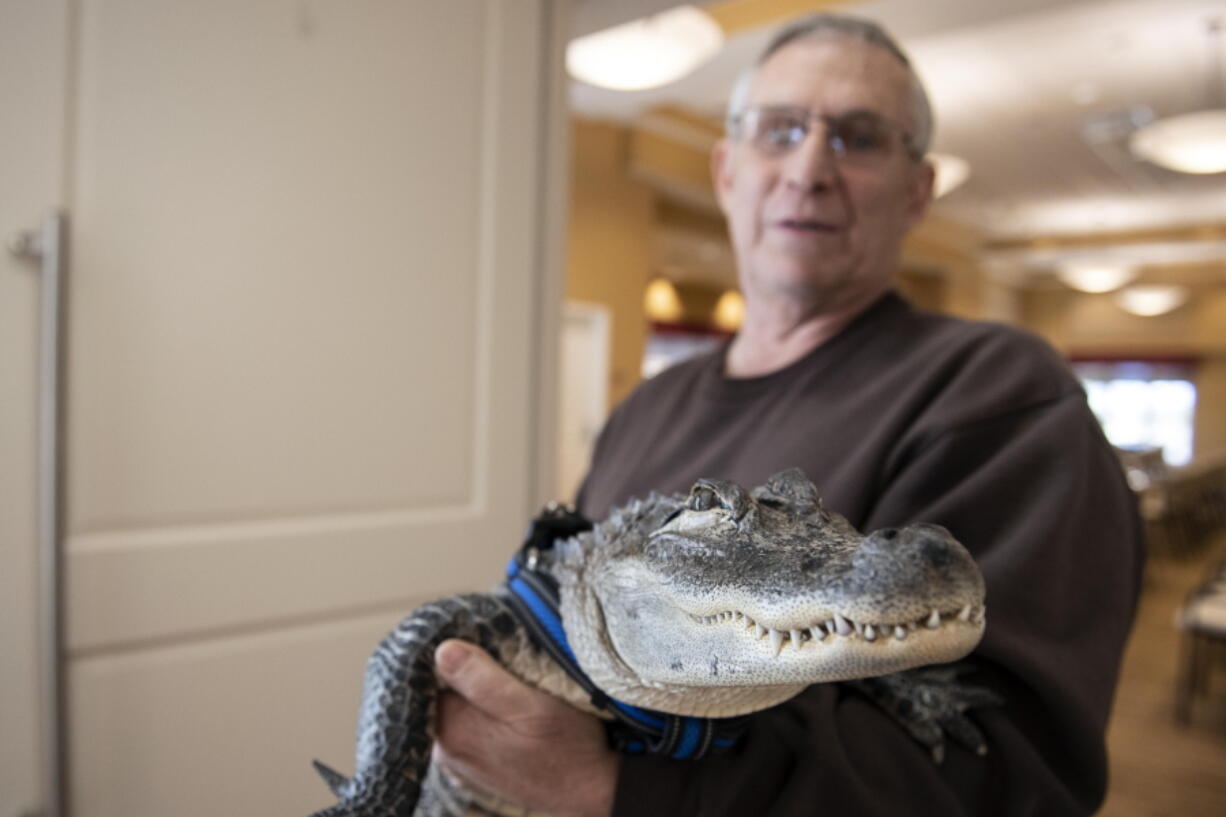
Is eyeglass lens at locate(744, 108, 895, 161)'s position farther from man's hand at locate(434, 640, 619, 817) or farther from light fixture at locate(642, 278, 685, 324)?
light fixture at locate(642, 278, 685, 324)

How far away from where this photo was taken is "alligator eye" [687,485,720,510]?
2.16ft

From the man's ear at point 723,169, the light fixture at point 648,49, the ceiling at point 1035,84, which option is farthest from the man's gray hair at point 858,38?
the light fixture at point 648,49

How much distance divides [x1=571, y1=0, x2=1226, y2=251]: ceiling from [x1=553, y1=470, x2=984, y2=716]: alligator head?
2289 millimetres

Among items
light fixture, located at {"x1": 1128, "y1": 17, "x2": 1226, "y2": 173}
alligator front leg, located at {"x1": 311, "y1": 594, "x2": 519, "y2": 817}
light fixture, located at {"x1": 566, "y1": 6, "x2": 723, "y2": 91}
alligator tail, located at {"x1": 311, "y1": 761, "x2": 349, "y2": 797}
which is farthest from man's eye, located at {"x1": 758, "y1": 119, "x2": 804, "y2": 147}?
light fixture, located at {"x1": 1128, "y1": 17, "x2": 1226, "y2": 173}

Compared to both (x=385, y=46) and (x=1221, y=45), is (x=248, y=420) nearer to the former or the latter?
(x=385, y=46)

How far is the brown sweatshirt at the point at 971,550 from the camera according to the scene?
79cm

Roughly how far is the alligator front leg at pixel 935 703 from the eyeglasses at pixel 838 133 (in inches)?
27.5

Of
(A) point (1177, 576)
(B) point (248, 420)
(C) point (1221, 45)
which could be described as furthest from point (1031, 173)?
(B) point (248, 420)

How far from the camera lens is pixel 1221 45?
4.87 metres

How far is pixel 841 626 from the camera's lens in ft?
1.68

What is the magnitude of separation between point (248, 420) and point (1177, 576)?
8777mm

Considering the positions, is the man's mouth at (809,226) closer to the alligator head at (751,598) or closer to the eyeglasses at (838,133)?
the eyeglasses at (838,133)

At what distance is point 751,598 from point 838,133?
2.62ft

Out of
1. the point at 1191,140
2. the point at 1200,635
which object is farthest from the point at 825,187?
the point at 1191,140
